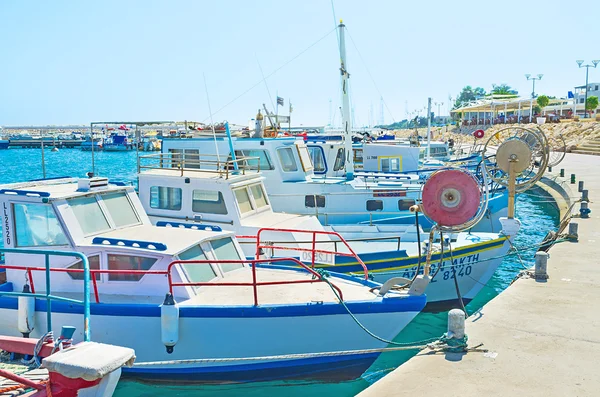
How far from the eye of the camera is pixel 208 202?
14.0 metres

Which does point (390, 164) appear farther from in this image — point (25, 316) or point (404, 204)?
point (25, 316)

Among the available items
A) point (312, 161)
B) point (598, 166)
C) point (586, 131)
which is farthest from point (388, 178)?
point (586, 131)

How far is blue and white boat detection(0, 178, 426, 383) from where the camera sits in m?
9.24

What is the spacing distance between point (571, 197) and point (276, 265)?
731 inches

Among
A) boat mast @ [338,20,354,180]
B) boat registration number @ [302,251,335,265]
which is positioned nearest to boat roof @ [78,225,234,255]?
boat registration number @ [302,251,335,265]

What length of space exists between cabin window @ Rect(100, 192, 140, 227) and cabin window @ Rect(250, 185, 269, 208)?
3.86 m

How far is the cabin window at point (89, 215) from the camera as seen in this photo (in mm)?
10336

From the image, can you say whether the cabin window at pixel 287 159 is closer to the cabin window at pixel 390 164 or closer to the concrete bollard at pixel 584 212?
the cabin window at pixel 390 164

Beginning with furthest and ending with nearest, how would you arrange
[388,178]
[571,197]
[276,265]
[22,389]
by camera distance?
[571,197] → [388,178] → [276,265] → [22,389]

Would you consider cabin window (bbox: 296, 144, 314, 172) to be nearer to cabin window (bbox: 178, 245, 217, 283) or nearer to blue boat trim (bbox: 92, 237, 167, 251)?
cabin window (bbox: 178, 245, 217, 283)

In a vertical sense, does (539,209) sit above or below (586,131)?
below

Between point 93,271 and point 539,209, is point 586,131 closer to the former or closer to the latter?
point 539,209

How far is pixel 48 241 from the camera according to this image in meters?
10.2

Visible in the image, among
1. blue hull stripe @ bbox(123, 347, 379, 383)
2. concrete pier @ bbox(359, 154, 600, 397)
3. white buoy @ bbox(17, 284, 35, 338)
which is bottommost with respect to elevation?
blue hull stripe @ bbox(123, 347, 379, 383)
